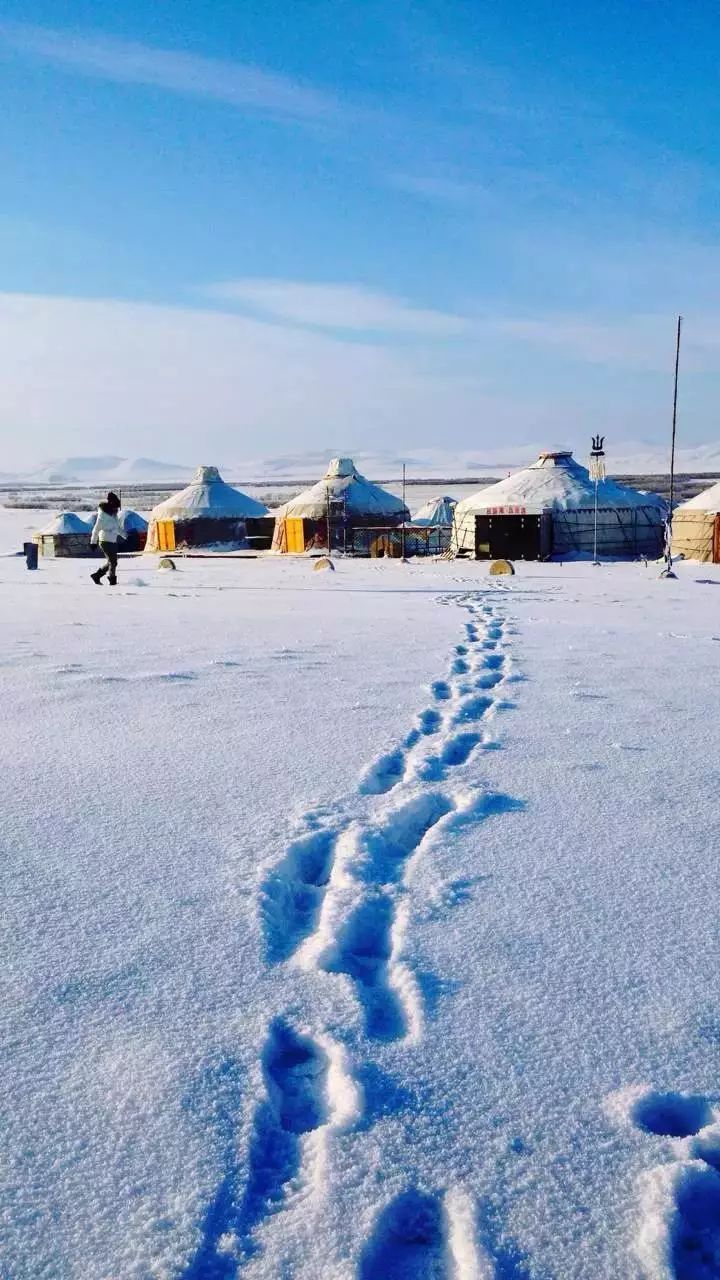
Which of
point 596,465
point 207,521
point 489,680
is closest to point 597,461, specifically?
point 596,465

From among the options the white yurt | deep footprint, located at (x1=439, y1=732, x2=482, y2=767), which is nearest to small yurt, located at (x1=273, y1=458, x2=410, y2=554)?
the white yurt

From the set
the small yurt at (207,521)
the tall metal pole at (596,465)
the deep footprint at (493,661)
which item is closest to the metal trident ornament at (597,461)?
the tall metal pole at (596,465)

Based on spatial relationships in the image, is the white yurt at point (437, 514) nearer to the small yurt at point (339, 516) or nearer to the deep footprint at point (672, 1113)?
the small yurt at point (339, 516)

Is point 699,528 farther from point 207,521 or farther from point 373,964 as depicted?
point 373,964

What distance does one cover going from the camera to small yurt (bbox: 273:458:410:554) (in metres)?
32.2

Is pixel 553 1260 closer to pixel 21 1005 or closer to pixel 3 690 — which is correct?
pixel 21 1005

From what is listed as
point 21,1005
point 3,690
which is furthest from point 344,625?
point 21,1005

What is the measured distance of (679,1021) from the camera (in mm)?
2086

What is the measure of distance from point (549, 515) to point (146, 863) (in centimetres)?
2562

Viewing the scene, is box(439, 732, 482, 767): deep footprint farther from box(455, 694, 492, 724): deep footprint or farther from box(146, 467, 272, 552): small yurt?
box(146, 467, 272, 552): small yurt

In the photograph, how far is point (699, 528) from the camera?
2520 cm

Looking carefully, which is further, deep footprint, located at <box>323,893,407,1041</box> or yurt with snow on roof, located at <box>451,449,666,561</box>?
yurt with snow on roof, located at <box>451,449,666,561</box>

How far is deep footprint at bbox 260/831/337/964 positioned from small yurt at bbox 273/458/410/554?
28.0 m

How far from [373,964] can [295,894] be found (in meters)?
0.47
